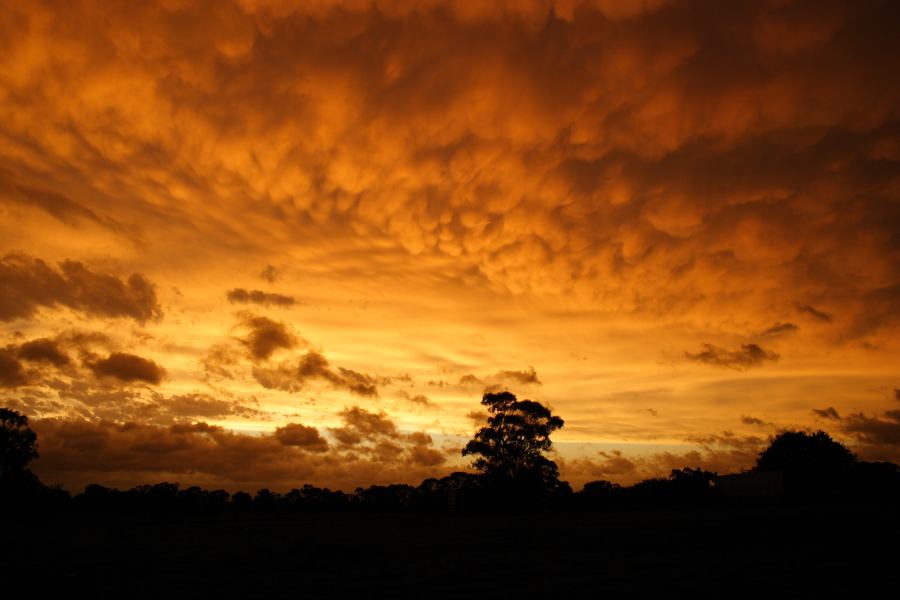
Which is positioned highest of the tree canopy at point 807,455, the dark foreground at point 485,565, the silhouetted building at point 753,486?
the tree canopy at point 807,455

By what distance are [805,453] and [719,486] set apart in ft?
74.4

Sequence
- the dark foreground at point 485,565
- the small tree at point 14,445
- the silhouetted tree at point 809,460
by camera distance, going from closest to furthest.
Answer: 1. the dark foreground at point 485,565
2. the small tree at point 14,445
3. the silhouetted tree at point 809,460

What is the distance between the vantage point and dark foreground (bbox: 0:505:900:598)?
476 inches

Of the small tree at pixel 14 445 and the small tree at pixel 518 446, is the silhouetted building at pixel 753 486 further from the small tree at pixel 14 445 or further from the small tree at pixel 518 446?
the small tree at pixel 14 445

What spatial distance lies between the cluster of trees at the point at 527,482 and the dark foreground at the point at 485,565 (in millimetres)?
33237

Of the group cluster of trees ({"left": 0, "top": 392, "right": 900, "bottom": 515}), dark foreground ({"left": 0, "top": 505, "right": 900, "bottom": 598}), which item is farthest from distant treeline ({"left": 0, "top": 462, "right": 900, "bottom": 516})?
dark foreground ({"left": 0, "top": 505, "right": 900, "bottom": 598})

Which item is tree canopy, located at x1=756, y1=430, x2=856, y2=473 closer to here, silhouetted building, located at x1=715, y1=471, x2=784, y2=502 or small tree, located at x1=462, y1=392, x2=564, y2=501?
silhouetted building, located at x1=715, y1=471, x2=784, y2=502

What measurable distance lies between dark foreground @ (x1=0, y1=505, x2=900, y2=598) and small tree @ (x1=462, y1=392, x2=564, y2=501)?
3313 cm

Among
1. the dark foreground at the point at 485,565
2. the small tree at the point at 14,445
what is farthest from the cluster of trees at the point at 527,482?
the dark foreground at the point at 485,565

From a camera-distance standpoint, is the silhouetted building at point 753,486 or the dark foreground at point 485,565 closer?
the dark foreground at point 485,565

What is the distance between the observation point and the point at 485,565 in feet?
52.1

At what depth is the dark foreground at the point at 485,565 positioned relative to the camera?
1209 centimetres

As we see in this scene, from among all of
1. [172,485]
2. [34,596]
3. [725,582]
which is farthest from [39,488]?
[725,582]

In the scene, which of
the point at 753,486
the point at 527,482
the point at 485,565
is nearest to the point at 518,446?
the point at 527,482
